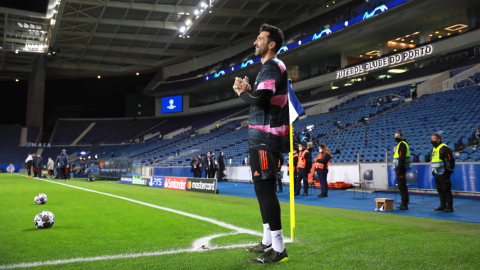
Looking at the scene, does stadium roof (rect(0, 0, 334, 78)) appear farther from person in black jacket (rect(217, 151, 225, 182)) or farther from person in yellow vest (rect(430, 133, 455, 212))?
person in yellow vest (rect(430, 133, 455, 212))

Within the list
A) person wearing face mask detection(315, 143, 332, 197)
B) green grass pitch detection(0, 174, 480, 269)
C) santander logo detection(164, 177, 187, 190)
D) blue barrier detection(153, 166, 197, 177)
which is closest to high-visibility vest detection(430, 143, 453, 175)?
green grass pitch detection(0, 174, 480, 269)

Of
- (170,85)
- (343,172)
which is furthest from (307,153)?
(170,85)

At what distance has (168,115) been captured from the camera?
47.5 meters

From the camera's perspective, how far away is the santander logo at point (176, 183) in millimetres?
14164

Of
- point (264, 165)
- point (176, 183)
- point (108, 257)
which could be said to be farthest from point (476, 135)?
point (108, 257)

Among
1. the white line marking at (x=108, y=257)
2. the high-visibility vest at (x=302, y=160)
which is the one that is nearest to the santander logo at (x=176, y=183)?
the high-visibility vest at (x=302, y=160)

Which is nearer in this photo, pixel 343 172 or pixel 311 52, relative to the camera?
pixel 343 172

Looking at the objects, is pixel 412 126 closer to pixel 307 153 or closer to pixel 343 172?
pixel 343 172

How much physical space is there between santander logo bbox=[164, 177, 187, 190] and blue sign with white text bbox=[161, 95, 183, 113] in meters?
30.5

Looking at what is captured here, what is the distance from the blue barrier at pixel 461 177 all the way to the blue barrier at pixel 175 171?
15394mm

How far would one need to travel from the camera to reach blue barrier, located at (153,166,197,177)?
23.6 m

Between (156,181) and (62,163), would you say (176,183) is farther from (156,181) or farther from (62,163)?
(62,163)

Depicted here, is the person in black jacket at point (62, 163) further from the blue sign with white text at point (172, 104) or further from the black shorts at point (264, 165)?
the blue sign with white text at point (172, 104)

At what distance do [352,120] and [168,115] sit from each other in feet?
103
